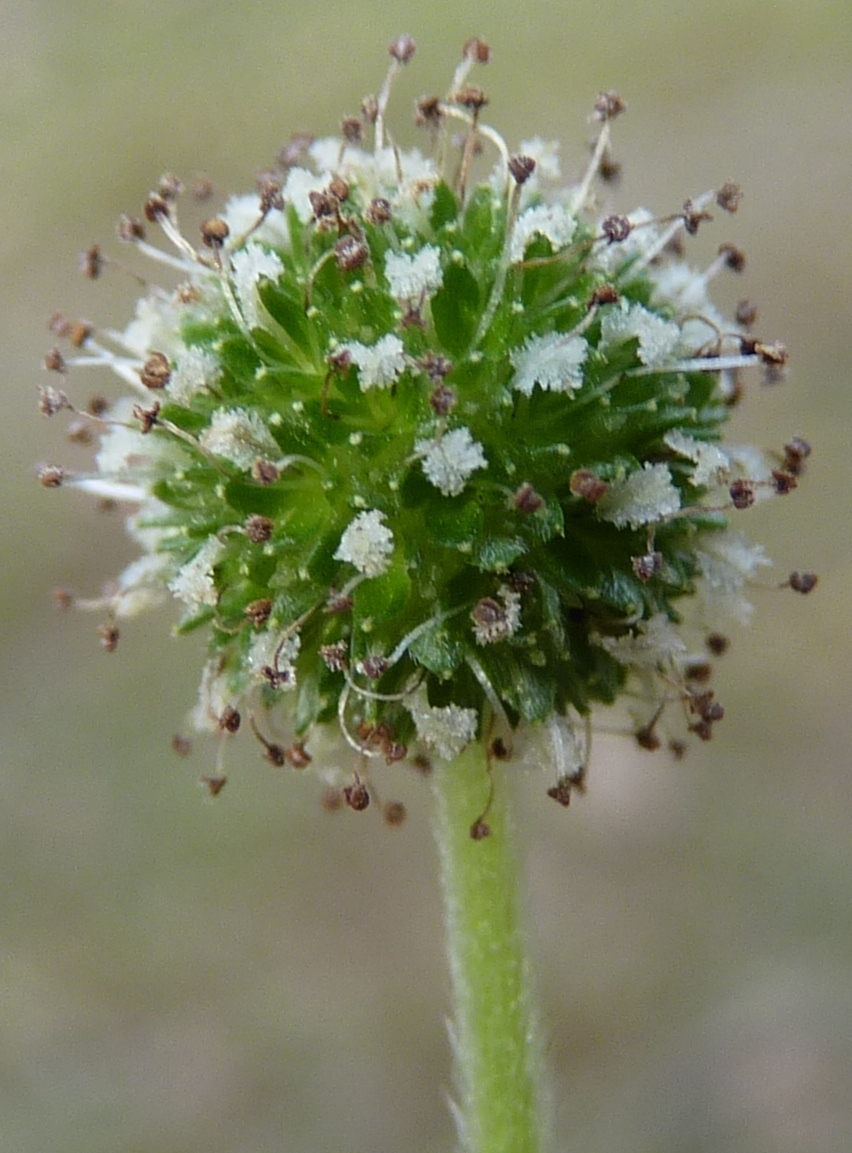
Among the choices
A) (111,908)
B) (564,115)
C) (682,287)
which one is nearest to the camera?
(682,287)

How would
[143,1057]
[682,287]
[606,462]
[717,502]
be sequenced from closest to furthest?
[606,462] → [717,502] → [682,287] → [143,1057]

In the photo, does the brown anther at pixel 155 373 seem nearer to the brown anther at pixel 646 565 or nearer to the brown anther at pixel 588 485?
the brown anther at pixel 588 485

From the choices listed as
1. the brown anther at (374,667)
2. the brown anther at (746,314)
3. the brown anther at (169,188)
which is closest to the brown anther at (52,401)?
the brown anther at (169,188)

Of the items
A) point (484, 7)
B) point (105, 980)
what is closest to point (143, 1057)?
point (105, 980)

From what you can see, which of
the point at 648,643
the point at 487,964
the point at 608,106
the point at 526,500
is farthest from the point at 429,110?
the point at 487,964

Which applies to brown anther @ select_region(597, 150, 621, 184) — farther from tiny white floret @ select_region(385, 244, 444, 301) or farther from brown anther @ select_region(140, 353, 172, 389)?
brown anther @ select_region(140, 353, 172, 389)

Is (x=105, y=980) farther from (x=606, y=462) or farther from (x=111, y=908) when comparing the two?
(x=606, y=462)

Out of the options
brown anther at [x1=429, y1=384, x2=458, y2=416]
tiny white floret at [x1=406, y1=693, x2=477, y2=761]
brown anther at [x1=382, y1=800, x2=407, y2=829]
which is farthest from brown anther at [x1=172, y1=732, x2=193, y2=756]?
brown anther at [x1=429, y1=384, x2=458, y2=416]
